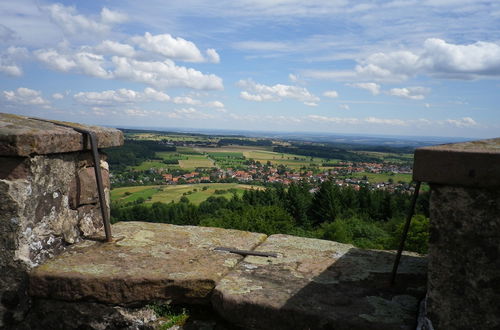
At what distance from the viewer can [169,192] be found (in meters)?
54.0

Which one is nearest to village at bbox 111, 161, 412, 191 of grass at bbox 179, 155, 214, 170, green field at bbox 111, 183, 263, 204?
grass at bbox 179, 155, 214, 170

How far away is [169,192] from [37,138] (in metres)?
52.8

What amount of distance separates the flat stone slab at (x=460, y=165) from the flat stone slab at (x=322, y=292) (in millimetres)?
695

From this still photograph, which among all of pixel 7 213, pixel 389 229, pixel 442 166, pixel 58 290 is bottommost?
pixel 389 229

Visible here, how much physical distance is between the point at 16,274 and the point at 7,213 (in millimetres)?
387

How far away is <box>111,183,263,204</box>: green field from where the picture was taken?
48.7m

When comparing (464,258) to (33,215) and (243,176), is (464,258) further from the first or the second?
(243,176)

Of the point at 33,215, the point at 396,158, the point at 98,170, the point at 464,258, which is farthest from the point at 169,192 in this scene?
the point at 396,158

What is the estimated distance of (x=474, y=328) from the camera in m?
1.59

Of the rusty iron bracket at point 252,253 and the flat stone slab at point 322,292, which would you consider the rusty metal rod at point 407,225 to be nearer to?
the flat stone slab at point 322,292

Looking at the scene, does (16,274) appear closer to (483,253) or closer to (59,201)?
(59,201)

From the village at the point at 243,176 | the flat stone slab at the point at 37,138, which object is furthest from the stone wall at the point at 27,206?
the village at the point at 243,176

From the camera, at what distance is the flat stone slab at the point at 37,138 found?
227 cm

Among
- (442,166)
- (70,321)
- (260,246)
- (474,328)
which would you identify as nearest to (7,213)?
(70,321)
